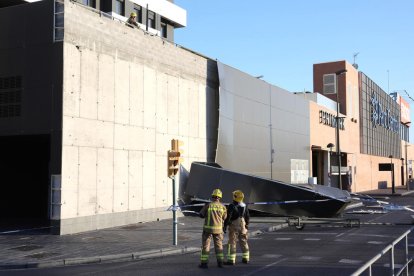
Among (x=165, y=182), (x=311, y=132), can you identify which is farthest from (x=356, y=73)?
(x=165, y=182)

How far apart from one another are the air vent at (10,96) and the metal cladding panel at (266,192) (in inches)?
355

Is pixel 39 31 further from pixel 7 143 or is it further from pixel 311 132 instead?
pixel 311 132

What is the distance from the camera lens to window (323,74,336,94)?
182 feet

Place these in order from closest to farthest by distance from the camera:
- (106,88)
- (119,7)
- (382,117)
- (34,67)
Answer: (34,67) → (106,88) → (119,7) → (382,117)

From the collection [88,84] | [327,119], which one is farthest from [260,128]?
[327,119]

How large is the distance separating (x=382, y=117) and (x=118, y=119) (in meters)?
60.1

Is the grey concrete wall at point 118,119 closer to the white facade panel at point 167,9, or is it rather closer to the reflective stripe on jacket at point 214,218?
the reflective stripe on jacket at point 214,218

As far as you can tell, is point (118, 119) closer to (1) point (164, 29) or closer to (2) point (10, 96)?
(2) point (10, 96)

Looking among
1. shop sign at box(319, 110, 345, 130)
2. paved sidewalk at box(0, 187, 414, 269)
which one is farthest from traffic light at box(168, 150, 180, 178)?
shop sign at box(319, 110, 345, 130)

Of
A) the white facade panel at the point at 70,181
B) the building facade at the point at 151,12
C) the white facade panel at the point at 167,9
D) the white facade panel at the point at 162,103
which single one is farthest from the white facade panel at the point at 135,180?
the white facade panel at the point at 167,9

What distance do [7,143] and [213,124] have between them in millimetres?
10537

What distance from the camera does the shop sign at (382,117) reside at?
6581 centimetres

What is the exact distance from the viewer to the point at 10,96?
1772 centimetres

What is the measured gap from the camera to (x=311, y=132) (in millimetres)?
41719
